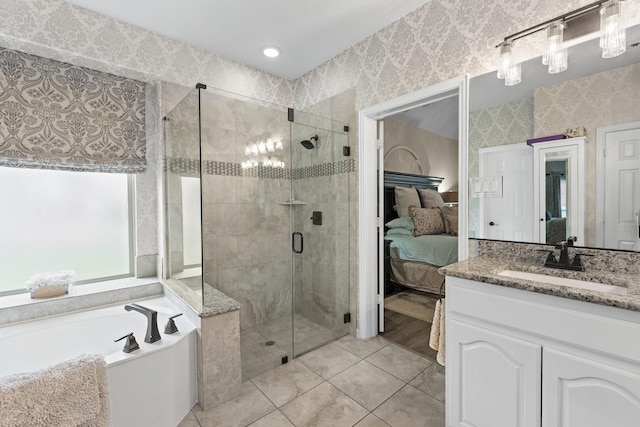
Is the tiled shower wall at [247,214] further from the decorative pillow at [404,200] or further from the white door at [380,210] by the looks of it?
the decorative pillow at [404,200]

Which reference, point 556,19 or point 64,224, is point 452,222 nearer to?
point 556,19

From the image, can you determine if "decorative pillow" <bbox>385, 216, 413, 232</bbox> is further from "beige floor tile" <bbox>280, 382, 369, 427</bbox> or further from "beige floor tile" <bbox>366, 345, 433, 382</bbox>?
"beige floor tile" <bbox>280, 382, 369, 427</bbox>

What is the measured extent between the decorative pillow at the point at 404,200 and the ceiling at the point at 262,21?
213cm

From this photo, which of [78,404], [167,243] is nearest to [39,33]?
[167,243]

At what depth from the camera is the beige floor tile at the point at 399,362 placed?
2.09m

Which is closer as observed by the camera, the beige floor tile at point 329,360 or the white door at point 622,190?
the white door at point 622,190

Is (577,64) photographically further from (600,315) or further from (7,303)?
(7,303)

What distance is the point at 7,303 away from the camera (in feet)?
6.46

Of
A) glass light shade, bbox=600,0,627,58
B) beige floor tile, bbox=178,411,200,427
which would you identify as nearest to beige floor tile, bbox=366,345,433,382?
→ beige floor tile, bbox=178,411,200,427

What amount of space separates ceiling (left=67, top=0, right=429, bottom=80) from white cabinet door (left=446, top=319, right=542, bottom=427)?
223 centimetres

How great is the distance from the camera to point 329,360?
2.28m

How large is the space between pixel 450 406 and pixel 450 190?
4.21 m

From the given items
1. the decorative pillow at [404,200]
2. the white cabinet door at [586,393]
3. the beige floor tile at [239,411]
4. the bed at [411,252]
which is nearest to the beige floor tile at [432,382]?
the white cabinet door at [586,393]

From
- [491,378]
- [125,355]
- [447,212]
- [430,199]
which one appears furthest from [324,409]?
[430,199]
